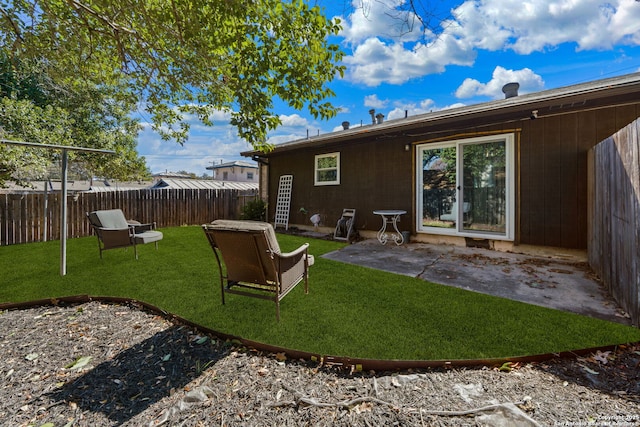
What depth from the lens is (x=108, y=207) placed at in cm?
823

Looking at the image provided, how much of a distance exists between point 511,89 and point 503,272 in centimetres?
604

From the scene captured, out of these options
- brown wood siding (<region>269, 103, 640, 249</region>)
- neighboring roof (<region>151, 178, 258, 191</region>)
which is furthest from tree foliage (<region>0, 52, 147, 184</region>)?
brown wood siding (<region>269, 103, 640, 249</region>)

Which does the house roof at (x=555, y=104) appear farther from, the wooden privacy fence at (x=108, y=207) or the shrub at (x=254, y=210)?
the wooden privacy fence at (x=108, y=207)

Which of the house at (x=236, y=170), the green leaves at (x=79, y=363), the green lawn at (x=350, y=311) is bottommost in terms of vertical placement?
the green leaves at (x=79, y=363)

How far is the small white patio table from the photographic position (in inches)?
244

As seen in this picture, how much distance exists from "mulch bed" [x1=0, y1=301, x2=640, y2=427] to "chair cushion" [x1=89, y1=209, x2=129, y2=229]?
125 inches

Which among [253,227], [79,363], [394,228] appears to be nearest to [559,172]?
[394,228]

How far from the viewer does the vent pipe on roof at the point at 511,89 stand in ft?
24.4

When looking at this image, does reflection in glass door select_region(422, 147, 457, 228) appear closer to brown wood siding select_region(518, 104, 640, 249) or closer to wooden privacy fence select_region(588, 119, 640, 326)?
brown wood siding select_region(518, 104, 640, 249)

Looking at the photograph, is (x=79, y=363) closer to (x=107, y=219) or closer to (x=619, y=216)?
(x=107, y=219)

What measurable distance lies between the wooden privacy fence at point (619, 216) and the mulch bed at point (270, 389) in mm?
763

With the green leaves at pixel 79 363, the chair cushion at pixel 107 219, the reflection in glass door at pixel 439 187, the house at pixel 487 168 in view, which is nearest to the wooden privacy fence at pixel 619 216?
the house at pixel 487 168

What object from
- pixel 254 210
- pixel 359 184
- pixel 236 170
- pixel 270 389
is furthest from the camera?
pixel 236 170

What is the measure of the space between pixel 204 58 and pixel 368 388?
14.5 ft
